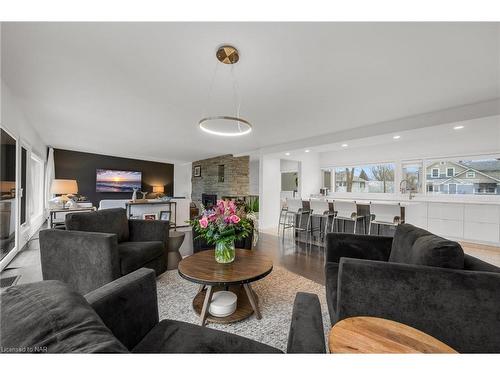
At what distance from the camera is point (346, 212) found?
4531mm

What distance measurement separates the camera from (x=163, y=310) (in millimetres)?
1983

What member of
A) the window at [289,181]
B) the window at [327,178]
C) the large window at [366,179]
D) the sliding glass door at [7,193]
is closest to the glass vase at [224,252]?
the sliding glass door at [7,193]

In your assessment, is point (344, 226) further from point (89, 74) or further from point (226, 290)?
point (89, 74)

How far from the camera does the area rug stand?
170cm

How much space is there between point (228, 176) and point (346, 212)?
13.5 ft

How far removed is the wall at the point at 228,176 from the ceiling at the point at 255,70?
3.45 meters

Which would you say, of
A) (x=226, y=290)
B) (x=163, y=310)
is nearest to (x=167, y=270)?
(x=163, y=310)

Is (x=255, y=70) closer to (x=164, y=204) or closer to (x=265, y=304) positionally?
(x=265, y=304)

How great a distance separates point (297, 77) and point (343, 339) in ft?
7.71

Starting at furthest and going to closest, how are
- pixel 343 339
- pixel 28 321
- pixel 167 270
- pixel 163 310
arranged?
1. pixel 167 270
2. pixel 163 310
3. pixel 343 339
4. pixel 28 321

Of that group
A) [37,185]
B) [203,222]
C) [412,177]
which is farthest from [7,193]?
[412,177]

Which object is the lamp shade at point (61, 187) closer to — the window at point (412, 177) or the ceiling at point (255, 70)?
the ceiling at point (255, 70)

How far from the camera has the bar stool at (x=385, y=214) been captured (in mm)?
3981

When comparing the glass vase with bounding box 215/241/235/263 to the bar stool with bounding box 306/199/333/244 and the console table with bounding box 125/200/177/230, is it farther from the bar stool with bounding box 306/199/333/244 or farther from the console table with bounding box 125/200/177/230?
the console table with bounding box 125/200/177/230
